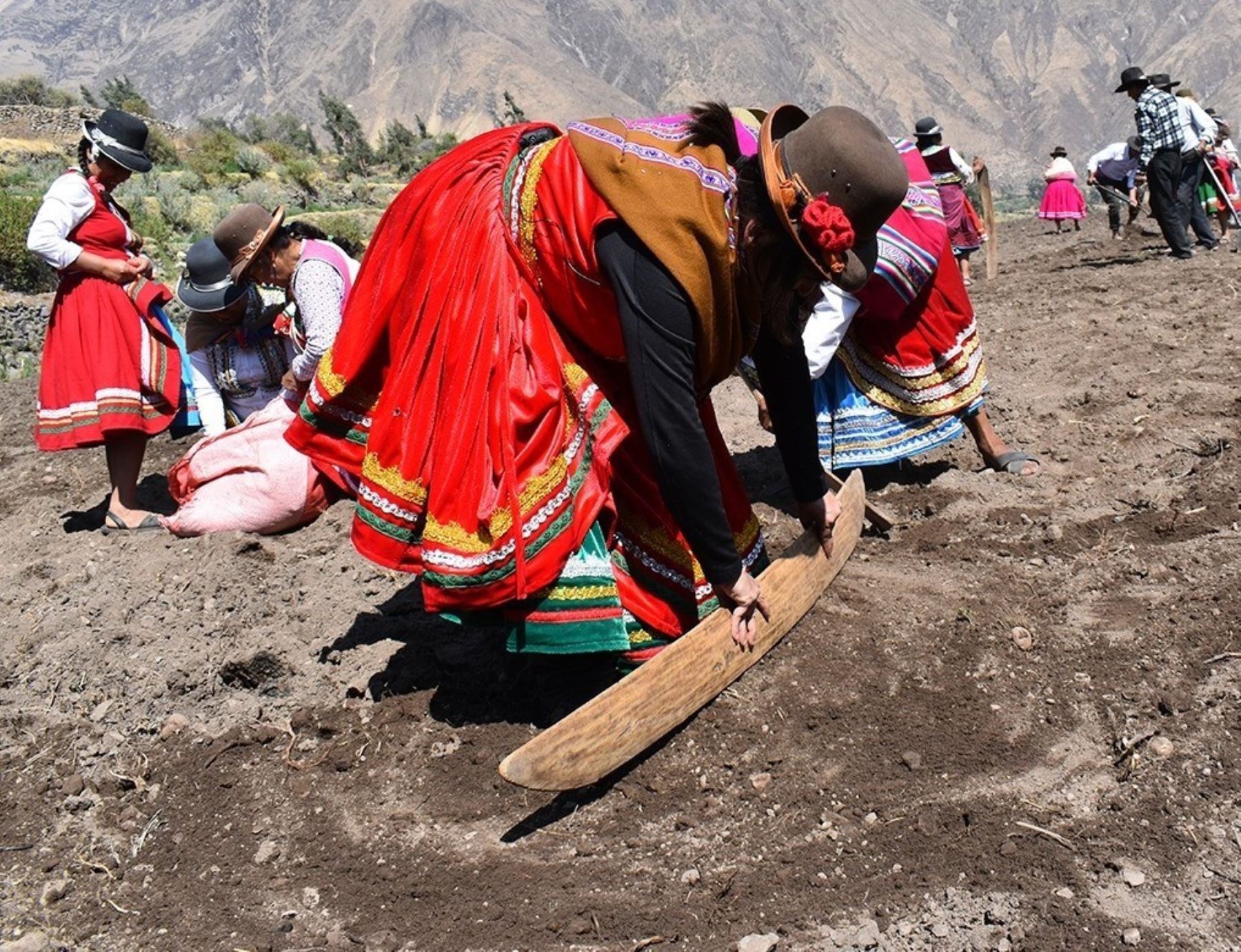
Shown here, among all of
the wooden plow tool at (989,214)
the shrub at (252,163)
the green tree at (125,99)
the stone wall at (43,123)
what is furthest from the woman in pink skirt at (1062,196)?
the green tree at (125,99)

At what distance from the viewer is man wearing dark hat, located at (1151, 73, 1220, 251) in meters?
7.73

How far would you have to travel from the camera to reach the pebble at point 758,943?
1941 mm

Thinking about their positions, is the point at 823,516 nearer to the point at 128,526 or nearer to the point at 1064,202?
the point at 128,526

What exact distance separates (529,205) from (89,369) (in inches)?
94.4

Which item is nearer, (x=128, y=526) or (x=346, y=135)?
(x=128, y=526)

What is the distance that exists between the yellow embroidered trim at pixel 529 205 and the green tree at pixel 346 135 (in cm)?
2728

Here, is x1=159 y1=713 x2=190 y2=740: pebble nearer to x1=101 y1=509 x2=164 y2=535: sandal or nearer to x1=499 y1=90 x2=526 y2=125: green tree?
x1=101 y1=509 x2=164 y2=535: sandal

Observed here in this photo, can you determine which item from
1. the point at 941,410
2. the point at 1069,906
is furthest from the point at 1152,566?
the point at 1069,906

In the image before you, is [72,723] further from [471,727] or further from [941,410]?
[941,410]

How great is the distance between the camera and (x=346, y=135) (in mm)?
30922

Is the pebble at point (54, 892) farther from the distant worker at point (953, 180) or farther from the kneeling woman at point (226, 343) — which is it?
the distant worker at point (953, 180)

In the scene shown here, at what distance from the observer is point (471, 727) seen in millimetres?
2734

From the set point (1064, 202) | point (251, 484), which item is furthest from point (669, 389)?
point (1064, 202)

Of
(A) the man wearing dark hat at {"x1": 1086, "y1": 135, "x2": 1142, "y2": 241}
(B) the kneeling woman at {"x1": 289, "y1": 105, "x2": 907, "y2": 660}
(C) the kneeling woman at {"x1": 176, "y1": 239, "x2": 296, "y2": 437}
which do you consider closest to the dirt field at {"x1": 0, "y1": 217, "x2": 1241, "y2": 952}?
(B) the kneeling woman at {"x1": 289, "y1": 105, "x2": 907, "y2": 660}
